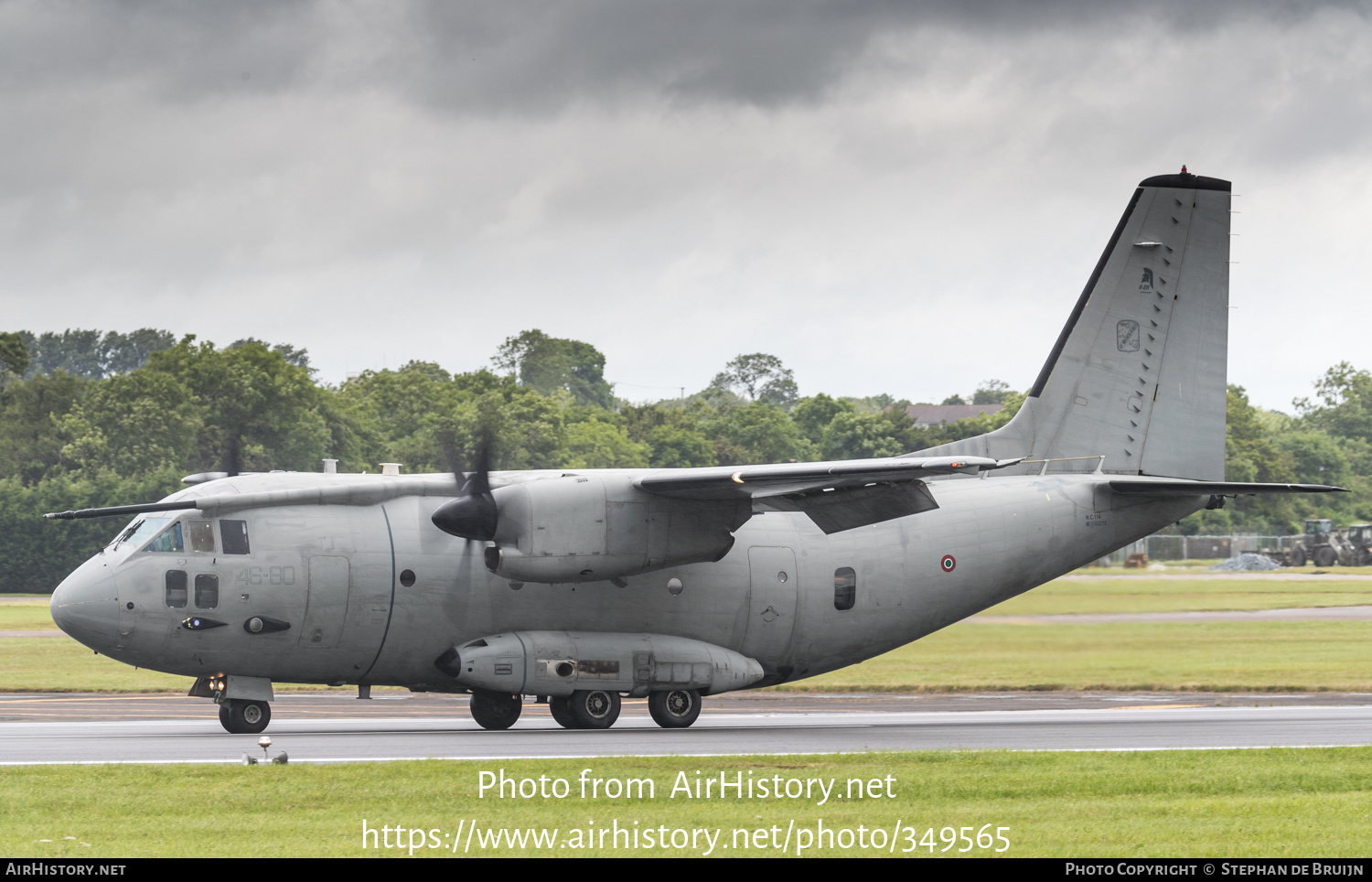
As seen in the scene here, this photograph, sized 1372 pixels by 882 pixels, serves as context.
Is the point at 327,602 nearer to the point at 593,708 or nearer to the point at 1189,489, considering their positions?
the point at 593,708

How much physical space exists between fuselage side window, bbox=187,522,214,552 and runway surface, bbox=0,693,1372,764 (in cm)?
281

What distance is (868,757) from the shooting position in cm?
1822

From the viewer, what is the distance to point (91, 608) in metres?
20.5

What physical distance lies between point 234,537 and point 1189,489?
51.4 feet

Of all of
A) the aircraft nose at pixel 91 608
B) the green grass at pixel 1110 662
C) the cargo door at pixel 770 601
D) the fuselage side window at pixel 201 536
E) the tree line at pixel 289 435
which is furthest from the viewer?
the tree line at pixel 289 435

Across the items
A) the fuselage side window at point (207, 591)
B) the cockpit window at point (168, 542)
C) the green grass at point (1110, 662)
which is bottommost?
the green grass at point (1110, 662)

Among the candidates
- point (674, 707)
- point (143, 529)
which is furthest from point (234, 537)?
point (674, 707)

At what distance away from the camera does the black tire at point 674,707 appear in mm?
23266

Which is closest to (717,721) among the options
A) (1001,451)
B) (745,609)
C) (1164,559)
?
(745,609)

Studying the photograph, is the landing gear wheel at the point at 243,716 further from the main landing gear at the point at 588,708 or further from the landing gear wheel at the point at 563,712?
the landing gear wheel at the point at 563,712

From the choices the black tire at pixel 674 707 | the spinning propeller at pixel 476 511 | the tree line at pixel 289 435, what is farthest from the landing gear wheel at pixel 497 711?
the tree line at pixel 289 435

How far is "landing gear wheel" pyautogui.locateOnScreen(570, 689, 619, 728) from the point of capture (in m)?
22.7

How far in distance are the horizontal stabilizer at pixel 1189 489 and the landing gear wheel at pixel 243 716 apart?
14.8m
